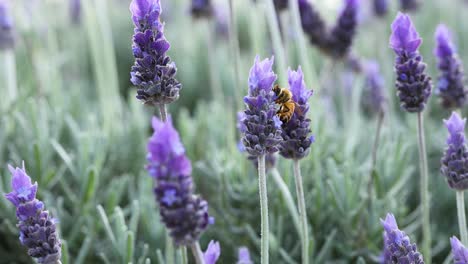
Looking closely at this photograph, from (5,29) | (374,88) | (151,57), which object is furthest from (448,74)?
(5,29)

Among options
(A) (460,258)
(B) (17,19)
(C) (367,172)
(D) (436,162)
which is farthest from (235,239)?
(B) (17,19)

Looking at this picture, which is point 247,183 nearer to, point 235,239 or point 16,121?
point 235,239

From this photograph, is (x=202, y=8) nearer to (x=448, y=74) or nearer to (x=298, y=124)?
(x=448, y=74)

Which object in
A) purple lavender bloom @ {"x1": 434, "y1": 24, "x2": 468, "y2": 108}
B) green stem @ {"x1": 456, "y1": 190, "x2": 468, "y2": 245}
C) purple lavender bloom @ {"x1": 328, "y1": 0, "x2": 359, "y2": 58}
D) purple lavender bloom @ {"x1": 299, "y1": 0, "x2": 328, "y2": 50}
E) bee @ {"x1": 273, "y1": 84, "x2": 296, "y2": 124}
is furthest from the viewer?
purple lavender bloom @ {"x1": 299, "y1": 0, "x2": 328, "y2": 50}

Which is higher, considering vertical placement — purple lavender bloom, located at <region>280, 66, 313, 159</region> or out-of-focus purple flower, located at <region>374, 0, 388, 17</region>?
out-of-focus purple flower, located at <region>374, 0, 388, 17</region>

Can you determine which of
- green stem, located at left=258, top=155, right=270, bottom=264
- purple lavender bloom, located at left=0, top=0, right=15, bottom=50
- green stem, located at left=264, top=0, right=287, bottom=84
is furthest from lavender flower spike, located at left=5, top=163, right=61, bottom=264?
purple lavender bloom, located at left=0, top=0, right=15, bottom=50

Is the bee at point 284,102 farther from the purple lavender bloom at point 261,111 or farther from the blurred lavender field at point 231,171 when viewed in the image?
the blurred lavender field at point 231,171

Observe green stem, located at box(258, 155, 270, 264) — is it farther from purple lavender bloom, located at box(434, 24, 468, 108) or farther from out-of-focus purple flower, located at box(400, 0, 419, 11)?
out-of-focus purple flower, located at box(400, 0, 419, 11)
